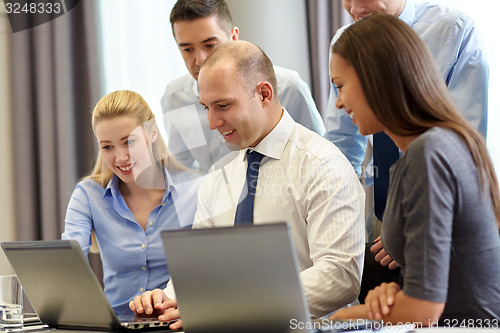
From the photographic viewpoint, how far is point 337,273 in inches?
61.4

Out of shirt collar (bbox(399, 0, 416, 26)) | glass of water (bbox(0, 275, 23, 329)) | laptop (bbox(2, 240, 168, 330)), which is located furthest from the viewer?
shirt collar (bbox(399, 0, 416, 26))

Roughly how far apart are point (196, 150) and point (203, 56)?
1.15 ft

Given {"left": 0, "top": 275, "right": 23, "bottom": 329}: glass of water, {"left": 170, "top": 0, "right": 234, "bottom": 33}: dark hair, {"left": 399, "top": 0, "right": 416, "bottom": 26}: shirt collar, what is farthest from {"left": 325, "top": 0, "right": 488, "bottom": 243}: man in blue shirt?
{"left": 0, "top": 275, "right": 23, "bottom": 329}: glass of water

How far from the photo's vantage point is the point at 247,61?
1829 mm

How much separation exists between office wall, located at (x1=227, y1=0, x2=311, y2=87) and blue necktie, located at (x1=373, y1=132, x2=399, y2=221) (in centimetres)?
110

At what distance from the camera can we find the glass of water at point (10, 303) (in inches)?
58.7

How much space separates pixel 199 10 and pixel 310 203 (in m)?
1.00

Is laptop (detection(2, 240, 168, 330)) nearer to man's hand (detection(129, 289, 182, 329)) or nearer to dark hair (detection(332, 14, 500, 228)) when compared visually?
man's hand (detection(129, 289, 182, 329))

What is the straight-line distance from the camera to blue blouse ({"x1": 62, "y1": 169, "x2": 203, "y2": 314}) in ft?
6.73

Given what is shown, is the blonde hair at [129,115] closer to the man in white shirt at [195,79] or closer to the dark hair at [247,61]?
the man in white shirt at [195,79]

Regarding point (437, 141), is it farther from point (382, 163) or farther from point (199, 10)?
point (199, 10)

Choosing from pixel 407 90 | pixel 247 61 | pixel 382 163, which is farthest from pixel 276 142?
pixel 407 90

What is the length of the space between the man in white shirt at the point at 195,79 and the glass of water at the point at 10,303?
0.84m

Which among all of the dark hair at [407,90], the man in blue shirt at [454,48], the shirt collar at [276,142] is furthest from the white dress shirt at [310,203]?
the dark hair at [407,90]
